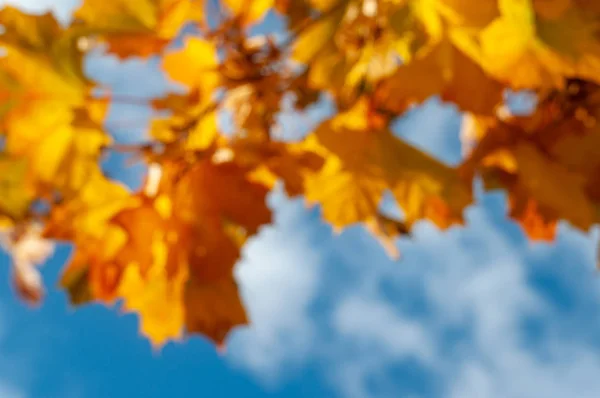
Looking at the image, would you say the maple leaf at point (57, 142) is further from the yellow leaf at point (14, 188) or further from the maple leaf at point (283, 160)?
the maple leaf at point (283, 160)

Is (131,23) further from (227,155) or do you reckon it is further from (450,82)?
(450,82)

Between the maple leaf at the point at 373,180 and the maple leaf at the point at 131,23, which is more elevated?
the maple leaf at the point at 131,23

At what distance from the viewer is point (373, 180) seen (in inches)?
31.1

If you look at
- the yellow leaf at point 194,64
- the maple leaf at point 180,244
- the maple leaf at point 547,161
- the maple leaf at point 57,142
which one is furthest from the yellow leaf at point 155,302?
the maple leaf at point 547,161

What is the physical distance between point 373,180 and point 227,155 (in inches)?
6.5

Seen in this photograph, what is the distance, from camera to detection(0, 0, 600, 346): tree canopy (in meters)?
0.73

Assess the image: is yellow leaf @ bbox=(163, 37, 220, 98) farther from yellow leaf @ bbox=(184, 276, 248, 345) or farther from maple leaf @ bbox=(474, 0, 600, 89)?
maple leaf @ bbox=(474, 0, 600, 89)

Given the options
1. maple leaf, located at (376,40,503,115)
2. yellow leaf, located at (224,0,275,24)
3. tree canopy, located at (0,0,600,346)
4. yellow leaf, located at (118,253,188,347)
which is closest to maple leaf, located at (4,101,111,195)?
tree canopy, located at (0,0,600,346)

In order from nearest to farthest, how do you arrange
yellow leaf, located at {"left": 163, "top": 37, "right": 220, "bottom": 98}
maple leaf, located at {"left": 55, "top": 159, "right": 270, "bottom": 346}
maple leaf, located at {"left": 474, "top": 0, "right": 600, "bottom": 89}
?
maple leaf, located at {"left": 474, "top": 0, "right": 600, "bottom": 89}, maple leaf, located at {"left": 55, "top": 159, "right": 270, "bottom": 346}, yellow leaf, located at {"left": 163, "top": 37, "right": 220, "bottom": 98}

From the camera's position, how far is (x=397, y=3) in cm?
74

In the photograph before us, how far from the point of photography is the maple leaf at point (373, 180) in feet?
2.56

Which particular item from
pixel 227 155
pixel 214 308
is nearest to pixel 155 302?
pixel 214 308

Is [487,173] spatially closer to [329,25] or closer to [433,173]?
[433,173]

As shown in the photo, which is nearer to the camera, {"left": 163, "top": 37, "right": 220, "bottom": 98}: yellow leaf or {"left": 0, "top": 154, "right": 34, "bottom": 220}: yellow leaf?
{"left": 0, "top": 154, "right": 34, "bottom": 220}: yellow leaf
